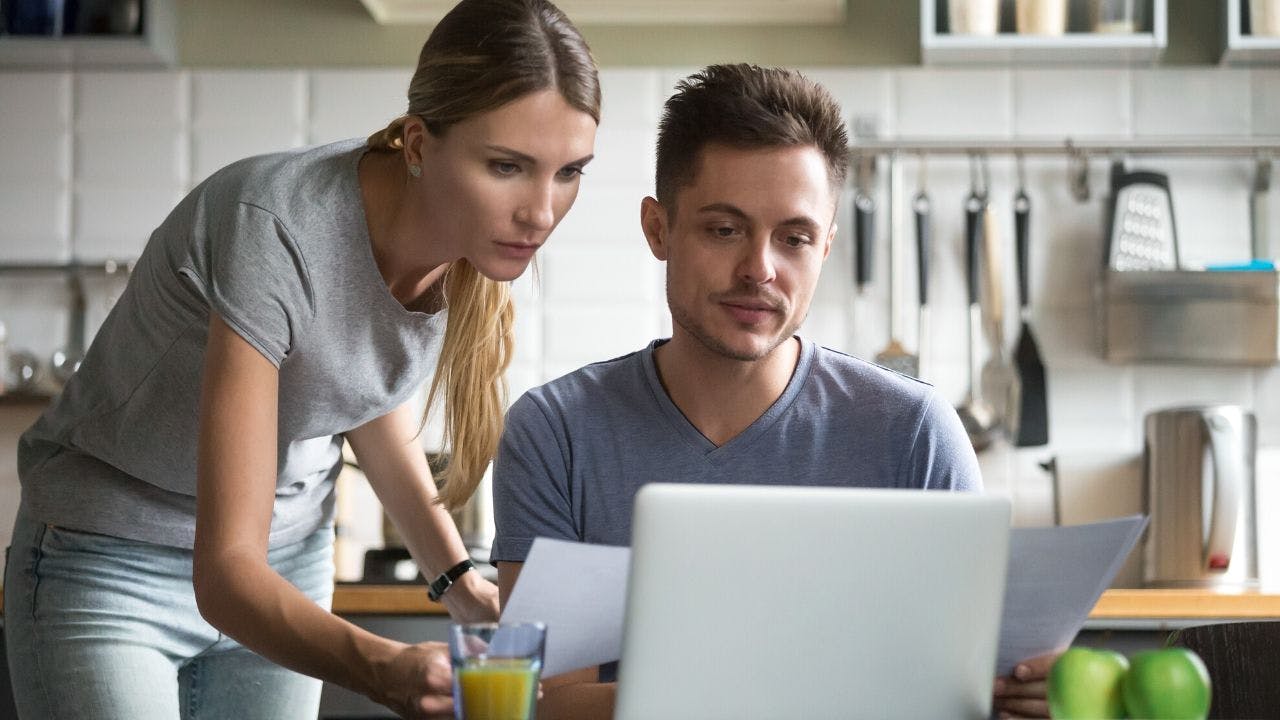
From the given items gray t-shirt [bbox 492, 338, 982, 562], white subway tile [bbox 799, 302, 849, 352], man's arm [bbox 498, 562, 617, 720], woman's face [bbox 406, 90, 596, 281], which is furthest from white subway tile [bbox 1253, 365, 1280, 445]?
man's arm [bbox 498, 562, 617, 720]

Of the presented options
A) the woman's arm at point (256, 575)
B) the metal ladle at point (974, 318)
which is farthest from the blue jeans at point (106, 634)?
the metal ladle at point (974, 318)

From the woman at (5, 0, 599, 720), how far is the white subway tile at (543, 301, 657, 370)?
117cm

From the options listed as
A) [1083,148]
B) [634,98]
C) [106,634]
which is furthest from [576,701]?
[1083,148]

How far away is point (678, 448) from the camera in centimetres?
127

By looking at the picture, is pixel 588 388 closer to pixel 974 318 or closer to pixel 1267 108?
pixel 974 318

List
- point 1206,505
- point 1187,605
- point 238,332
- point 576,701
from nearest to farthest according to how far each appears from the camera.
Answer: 1. point 576,701
2. point 238,332
3. point 1187,605
4. point 1206,505

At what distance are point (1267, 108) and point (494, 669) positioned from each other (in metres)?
2.36

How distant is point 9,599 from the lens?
136cm

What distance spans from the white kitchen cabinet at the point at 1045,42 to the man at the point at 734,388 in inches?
49.6

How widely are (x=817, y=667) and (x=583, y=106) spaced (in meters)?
0.59

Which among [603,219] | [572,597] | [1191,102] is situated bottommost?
[572,597]

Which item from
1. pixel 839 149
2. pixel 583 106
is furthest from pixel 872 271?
pixel 583 106

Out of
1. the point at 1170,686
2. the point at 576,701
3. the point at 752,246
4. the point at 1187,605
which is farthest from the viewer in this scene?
the point at 1187,605

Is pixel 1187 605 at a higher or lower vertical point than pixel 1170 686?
lower
